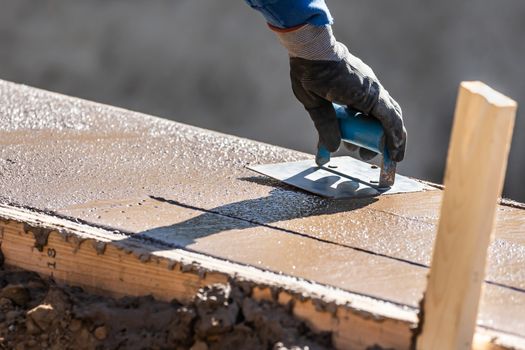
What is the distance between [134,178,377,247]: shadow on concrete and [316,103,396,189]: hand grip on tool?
14 cm

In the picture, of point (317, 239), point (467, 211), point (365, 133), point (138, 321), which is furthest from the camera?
point (365, 133)

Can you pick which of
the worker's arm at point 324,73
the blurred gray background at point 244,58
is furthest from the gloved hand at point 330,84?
the blurred gray background at point 244,58

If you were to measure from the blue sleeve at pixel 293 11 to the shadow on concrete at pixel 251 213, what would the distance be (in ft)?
1.93

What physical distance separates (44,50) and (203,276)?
5.47 meters

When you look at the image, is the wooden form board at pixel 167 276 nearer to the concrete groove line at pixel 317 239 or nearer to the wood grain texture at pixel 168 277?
the wood grain texture at pixel 168 277

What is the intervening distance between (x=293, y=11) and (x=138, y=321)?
3.62 feet

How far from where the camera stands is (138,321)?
270cm

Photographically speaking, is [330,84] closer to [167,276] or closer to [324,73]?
[324,73]

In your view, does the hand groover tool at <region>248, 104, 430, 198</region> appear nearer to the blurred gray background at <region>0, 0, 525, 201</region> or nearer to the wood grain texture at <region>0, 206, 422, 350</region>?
the wood grain texture at <region>0, 206, 422, 350</region>

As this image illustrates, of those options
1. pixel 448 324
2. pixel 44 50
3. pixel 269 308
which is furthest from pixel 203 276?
pixel 44 50

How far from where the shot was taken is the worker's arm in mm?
3195

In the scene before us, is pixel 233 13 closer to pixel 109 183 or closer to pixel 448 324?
pixel 109 183

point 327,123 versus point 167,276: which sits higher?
point 327,123

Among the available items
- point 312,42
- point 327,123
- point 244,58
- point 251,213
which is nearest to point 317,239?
point 251,213
